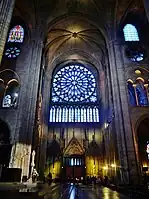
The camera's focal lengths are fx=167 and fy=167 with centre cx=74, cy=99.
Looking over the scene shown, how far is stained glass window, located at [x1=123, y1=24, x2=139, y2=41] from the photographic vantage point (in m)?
18.7

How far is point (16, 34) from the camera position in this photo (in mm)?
18828

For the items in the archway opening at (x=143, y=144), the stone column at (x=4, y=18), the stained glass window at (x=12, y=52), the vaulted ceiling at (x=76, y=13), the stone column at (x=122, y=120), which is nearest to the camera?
the stone column at (x=4, y=18)

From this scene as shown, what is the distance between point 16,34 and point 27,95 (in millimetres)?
8839

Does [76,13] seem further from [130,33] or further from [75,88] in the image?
[75,88]

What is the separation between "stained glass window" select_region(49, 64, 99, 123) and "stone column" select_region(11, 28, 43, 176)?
9201mm

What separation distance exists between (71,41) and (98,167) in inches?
674

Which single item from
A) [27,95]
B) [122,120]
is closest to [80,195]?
[122,120]

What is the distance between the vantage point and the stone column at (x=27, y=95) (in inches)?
478

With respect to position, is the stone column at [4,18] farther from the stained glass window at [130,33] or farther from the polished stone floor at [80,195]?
the stained glass window at [130,33]

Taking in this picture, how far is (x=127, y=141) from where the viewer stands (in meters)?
12.6

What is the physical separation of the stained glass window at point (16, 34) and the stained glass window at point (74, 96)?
8.52 m

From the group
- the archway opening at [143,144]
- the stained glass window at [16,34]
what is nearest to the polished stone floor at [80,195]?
the archway opening at [143,144]

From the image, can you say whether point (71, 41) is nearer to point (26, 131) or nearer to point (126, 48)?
point (126, 48)

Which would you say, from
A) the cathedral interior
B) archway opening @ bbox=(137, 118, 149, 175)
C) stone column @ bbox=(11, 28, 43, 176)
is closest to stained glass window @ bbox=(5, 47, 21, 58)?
the cathedral interior
